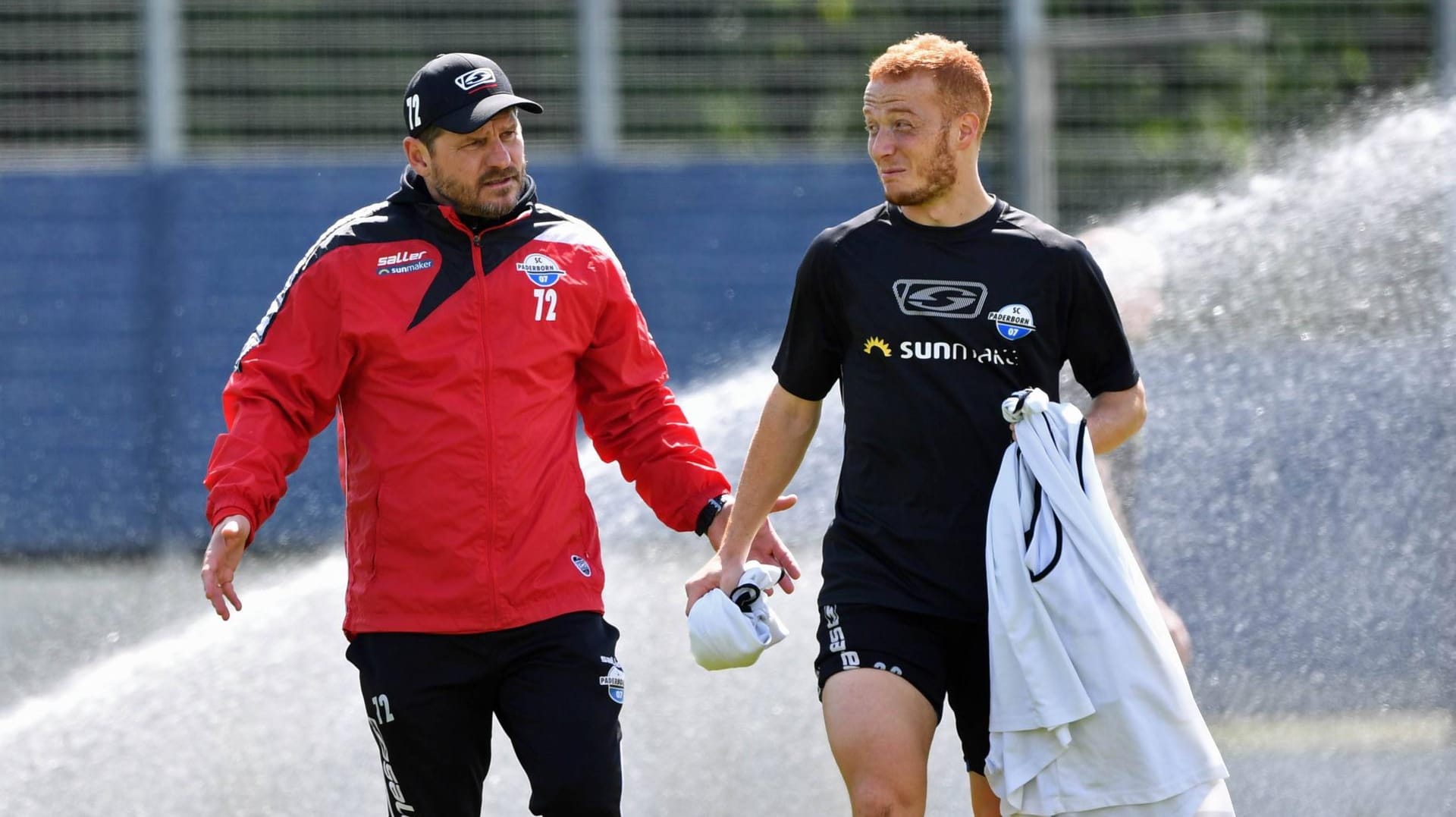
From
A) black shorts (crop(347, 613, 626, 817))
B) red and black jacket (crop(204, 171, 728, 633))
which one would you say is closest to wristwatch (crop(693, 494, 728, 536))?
red and black jacket (crop(204, 171, 728, 633))

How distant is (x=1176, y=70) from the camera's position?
37.0 feet

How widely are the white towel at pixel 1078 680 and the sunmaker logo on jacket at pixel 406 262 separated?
1362 millimetres

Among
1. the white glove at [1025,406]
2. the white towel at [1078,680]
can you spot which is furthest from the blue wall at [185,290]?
the white towel at [1078,680]

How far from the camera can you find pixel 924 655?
3479 millimetres

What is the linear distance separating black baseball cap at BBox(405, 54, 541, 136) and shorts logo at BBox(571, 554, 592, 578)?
3.15ft

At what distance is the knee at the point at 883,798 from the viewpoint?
3336mm

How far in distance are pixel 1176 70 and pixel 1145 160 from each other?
603 mm

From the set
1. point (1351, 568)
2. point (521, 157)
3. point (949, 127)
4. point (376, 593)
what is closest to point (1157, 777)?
point (949, 127)

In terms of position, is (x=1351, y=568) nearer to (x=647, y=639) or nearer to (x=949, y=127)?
(x=647, y=639)

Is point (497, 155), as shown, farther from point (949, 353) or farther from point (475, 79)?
point (949, 353)

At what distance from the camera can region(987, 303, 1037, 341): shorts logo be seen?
350 centimetres

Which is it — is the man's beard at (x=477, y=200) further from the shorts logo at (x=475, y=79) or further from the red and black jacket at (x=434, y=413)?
the shorts logo at (x=475, y=79)

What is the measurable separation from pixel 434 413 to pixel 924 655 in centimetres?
116

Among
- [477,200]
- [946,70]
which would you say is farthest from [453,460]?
[946,70]
